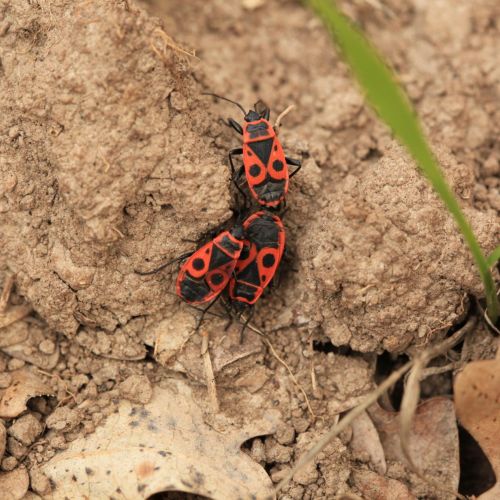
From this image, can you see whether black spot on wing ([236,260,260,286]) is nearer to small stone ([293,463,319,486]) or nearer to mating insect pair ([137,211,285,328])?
mating insect pair ([137,211,285,328])

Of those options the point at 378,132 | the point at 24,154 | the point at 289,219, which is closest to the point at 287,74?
the point at 378,132

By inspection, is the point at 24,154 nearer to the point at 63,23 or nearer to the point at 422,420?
the point at 63,23

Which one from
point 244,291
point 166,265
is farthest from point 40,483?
point 244,291

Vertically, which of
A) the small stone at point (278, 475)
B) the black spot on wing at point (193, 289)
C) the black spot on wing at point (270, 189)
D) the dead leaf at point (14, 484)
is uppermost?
the black spot on wing at point (270, 189)

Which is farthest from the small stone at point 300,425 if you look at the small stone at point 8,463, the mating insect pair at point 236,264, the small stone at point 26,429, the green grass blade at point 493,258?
the small stone at point 8,463

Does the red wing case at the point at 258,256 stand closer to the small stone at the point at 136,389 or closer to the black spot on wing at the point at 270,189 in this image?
the black spot on wing at the point at 270,189

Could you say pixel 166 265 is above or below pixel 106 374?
above

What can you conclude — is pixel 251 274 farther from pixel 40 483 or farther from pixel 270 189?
pixel 40 483
